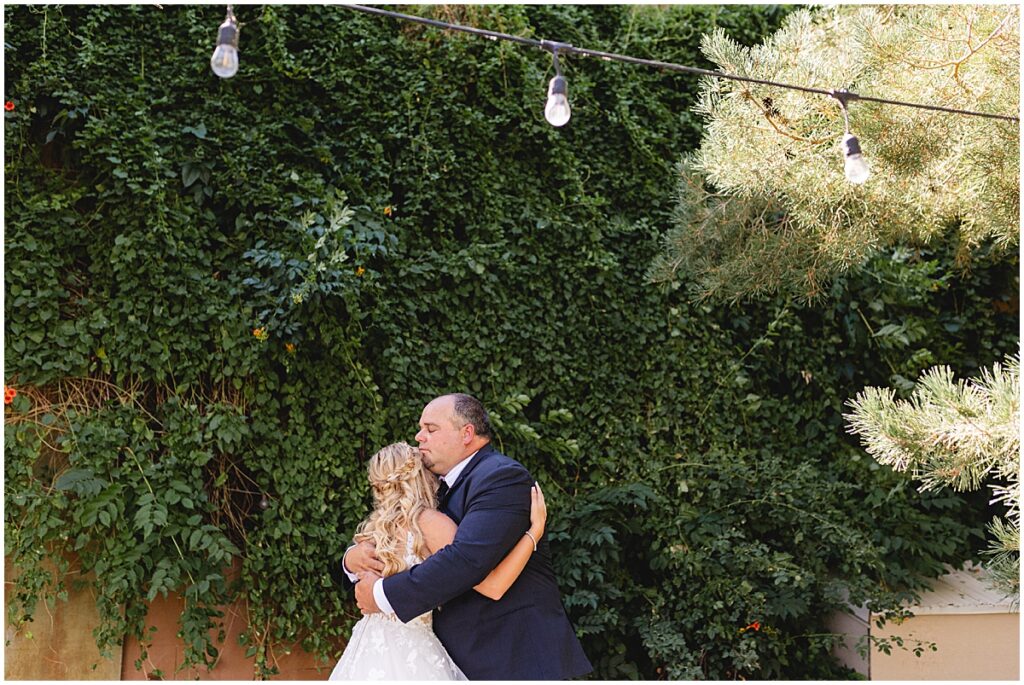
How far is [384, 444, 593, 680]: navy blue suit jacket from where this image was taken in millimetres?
2293

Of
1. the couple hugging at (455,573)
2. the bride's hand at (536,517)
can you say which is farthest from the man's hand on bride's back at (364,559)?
the bride's hand at (536,517)

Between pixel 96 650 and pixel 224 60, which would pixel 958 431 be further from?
pixel 96 650

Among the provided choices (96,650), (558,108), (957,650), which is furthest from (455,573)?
(957,650)

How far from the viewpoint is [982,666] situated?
3.92m

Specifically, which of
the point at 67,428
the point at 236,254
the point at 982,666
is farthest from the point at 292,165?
the point at 982,666

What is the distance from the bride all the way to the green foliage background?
133 cm

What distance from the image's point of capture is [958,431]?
87.6 inches

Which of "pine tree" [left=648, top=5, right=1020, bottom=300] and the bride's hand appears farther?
"pine tree" [left=648, top=5, right=1020, bottom=300]

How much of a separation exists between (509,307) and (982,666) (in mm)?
2669

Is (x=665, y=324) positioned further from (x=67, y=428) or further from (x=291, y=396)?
(x=67, y=428)

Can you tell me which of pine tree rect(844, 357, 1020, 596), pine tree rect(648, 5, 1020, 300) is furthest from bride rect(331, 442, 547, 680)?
pine tree rect(648, 5, 1020, 300)

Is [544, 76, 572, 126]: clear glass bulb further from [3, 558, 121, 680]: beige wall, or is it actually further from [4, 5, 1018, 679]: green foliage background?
→ [3, 558, 121, 680]: beige wall

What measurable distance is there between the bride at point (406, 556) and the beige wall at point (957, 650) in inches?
92.2

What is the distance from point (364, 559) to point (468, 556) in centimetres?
39
